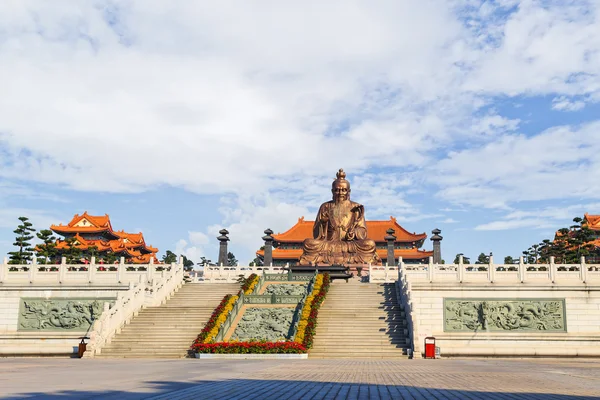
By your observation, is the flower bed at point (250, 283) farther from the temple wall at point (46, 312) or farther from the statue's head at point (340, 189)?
the statue's head at point (340, 189)

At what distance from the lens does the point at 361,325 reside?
74.8ft

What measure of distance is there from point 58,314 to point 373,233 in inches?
1567

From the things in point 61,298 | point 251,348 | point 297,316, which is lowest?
point 251,348

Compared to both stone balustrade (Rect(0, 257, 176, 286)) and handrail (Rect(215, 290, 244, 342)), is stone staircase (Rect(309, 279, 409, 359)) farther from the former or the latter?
stone balustrade (Rect(0, 257, 176, 286))

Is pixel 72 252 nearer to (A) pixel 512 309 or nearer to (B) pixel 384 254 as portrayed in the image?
(B) pixel 384 254

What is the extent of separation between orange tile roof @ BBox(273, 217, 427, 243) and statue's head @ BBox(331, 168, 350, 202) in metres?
16.2

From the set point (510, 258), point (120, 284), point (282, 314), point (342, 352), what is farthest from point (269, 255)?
point (510, 258)

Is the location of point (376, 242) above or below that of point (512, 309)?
above

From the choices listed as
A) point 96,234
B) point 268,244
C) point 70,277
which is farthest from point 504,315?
point 96,234

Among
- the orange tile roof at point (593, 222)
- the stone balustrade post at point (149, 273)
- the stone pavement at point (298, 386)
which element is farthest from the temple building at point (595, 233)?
the stone pavement at point (298, 386)

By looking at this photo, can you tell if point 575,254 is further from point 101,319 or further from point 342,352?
point 101,319

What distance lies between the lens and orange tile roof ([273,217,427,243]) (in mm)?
59719

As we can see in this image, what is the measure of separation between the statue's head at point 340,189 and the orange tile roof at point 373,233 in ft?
53.0

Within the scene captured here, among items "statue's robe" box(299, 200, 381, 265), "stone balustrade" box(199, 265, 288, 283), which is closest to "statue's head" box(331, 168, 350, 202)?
"statue's robe" box(299, 200, 381, 265)
